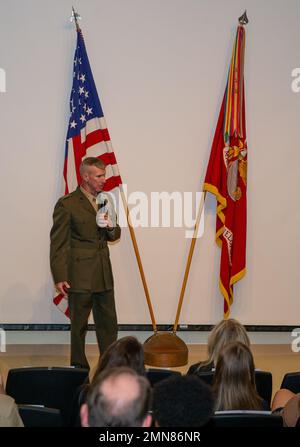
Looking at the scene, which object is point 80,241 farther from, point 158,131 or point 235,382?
point 235,382

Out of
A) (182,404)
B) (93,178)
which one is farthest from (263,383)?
(93,178)

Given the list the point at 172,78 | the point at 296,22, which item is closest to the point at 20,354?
the point at 172,78

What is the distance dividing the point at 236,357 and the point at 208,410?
3.27ft

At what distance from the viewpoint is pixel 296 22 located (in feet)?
21.9

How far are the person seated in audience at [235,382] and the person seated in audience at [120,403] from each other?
3.42 feet

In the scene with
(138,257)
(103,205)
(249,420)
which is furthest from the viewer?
(138,257)

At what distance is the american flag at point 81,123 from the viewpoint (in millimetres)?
6273

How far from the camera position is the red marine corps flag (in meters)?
6.41

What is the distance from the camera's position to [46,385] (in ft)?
11.6

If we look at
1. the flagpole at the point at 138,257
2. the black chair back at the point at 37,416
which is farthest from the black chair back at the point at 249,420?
the flagpole at the point at 138,257

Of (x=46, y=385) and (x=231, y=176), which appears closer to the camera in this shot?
(x=46, y=385)

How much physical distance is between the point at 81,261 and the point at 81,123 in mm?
1481
